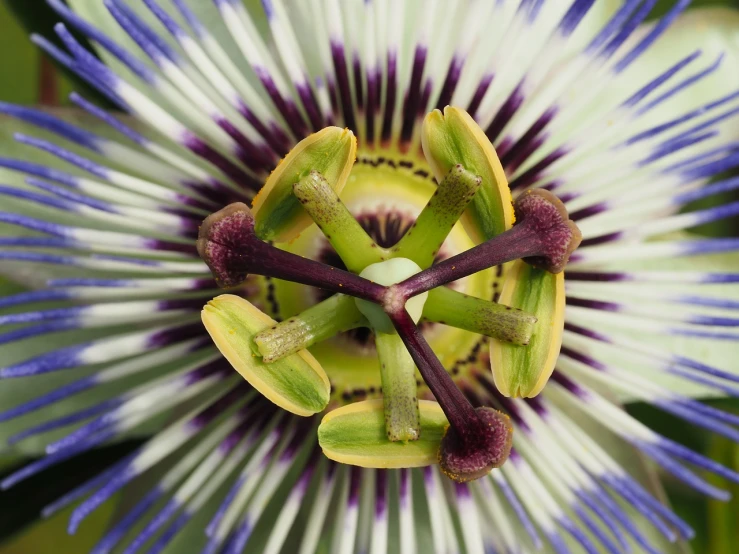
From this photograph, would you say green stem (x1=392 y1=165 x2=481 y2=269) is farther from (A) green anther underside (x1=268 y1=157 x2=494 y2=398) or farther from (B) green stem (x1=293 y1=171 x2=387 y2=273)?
(A) green anther underside (x1=268 y1=157 x2=494 y2=398)

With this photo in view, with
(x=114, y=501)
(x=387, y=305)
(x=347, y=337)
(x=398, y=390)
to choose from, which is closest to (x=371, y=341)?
(x=347, y=337)

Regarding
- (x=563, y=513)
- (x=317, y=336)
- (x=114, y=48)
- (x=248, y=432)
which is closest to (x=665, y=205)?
(x=563, y=513)

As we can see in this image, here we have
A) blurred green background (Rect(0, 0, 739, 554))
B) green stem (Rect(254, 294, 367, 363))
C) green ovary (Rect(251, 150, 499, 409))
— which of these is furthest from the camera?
blurred green background (Rect(0, 0, 739, 554))

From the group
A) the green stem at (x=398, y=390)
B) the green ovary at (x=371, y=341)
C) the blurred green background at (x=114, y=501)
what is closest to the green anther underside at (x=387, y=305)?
the green stem at (x=398, y=390)

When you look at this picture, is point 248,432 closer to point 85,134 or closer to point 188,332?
point 188,332

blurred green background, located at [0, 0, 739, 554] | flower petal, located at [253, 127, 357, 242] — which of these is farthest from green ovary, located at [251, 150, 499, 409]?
blurred green background, located at [0, 0, 739, 554]

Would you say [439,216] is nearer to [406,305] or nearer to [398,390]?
[406,305]
